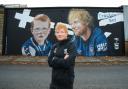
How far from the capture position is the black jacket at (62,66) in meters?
6.03

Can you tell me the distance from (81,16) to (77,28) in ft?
2.56

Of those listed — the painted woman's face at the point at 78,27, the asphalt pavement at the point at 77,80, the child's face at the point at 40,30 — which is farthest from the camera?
the child's face at the point at 40,30

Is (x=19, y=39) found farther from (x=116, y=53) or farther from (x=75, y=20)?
(x=116, y=53)

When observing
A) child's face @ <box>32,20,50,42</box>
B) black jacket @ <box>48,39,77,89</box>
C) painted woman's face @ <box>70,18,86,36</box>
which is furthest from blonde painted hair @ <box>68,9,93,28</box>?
black jacket @ <box>48,39,77,89</box>

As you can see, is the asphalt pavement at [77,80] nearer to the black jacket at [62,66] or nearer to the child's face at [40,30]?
the black jacket at [62,66]

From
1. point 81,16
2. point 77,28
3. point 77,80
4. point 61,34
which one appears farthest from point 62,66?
point 81,16

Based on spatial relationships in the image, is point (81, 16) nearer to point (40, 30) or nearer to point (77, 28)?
point (77, 28)

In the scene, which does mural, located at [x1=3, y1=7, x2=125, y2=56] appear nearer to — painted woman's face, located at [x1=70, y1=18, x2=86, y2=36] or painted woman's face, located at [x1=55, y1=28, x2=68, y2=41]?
painted woman's face, located at [x1=70, y1=18, x2=86, y2=36]

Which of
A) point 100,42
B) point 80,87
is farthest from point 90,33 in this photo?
point 80,87

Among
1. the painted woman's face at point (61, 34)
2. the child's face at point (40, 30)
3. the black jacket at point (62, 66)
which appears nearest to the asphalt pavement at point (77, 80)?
the black jacket at point (62, 66)

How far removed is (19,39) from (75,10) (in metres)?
3.92

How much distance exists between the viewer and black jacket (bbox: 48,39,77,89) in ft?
19.8

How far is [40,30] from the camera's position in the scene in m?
26.3

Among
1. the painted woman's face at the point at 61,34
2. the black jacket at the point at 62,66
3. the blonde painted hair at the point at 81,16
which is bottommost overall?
the black jacket at the point at 62,66
